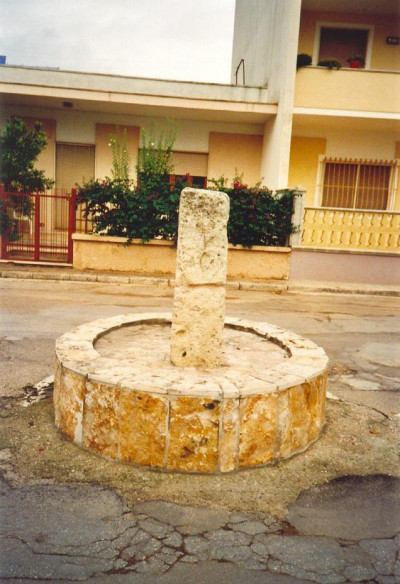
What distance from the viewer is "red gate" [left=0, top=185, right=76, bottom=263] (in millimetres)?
11102

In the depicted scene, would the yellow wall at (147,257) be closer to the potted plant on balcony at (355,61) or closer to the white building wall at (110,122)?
the white building wall at (110,122)

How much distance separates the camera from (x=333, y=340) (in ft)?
21.1

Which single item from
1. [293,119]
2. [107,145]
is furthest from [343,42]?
[107,145]

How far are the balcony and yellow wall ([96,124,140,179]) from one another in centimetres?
473

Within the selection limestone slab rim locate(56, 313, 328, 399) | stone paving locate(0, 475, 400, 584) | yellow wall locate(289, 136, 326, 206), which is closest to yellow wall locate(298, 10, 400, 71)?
yellow wall locate(289, 136, 326, 206)

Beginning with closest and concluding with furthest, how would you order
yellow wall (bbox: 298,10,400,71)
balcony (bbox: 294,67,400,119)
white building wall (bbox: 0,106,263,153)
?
balcony (bbox: 294,67,400,119), yellow wall (bbox: 298,10,400,71), white building wall (bbox: 0,106,263,153)

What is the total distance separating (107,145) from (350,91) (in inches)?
266

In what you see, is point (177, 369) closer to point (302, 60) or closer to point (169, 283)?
point (169, 283)

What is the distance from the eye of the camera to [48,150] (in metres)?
14.1

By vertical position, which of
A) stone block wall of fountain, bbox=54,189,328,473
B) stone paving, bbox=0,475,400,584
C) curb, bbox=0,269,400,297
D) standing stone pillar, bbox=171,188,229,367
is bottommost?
stone paving, bbox=0,475,400,584

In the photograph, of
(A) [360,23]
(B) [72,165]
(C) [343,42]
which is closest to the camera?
(A) [360,23]

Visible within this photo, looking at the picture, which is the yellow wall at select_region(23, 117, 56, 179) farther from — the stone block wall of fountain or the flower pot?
the stone block wall of fountain

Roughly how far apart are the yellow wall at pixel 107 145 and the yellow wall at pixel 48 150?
1.23 metres

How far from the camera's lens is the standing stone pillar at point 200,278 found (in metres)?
3.43
